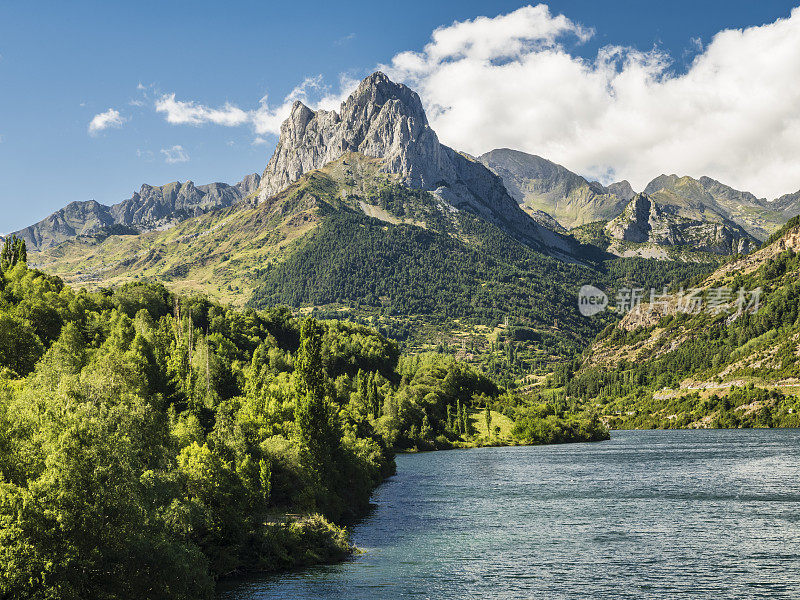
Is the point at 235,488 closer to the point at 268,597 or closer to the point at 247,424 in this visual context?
the point at 268,597

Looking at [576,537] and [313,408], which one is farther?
[313,408]

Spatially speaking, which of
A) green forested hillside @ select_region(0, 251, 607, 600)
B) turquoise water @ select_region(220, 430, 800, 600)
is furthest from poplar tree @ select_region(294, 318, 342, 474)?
turquoise water @ select_region(220, 430, 800, 600)

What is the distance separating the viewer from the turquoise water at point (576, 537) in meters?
57.1

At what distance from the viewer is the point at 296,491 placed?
3147 inches

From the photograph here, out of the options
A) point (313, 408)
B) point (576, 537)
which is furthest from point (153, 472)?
point (576, 537)

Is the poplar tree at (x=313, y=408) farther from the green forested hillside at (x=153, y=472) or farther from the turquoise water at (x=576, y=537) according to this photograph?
the turquoise water at (x=576, y=537)

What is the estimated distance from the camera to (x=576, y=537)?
77.8 meters

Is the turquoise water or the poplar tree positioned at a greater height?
the poplar tree

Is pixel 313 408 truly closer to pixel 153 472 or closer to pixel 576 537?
pixel 576 537

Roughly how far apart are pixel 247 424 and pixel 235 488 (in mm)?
23760

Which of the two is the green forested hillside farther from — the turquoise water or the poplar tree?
the turquoise water

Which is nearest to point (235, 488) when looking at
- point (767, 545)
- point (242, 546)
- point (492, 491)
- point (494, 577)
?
point (242, 546)

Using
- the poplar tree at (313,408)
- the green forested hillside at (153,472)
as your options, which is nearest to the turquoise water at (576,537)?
the green forested hillside at (153,472)

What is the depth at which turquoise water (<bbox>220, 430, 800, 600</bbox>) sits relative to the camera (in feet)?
187
